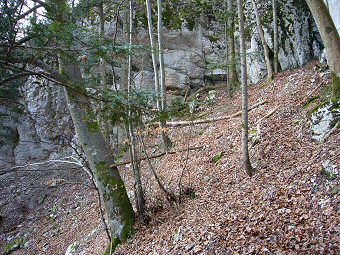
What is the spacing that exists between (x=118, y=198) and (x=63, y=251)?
3.79 metres

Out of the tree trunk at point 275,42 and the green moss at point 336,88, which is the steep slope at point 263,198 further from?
the tree trunk at point 275,42

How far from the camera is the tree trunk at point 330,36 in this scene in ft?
19.8

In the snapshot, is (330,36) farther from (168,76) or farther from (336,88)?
(168,76)

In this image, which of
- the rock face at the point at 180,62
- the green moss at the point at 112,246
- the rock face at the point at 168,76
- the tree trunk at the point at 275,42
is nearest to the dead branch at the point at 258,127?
the green moss at the point at 112,246

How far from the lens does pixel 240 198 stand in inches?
222

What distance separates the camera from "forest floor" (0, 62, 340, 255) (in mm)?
4270

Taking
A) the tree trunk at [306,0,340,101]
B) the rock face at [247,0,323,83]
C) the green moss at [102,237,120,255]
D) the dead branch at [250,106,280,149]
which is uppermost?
the rock face at [247,0,323,83]

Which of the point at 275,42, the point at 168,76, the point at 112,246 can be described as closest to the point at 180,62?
the point at 168,76

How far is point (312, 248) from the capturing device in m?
3.68

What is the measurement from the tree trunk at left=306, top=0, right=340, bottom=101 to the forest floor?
3.38 feet

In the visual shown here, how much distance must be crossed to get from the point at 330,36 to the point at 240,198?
3792 mm

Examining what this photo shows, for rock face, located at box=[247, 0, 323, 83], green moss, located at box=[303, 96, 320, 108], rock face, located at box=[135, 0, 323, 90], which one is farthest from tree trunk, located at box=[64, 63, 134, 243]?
rock face, located at box=[247, 0, 323, 83]

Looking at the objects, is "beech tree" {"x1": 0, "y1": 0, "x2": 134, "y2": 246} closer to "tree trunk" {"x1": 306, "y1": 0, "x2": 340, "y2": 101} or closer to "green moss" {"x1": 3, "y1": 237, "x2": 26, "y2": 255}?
"tree trunk" {"x1": 306, "y1": 0, "x2": 340, "y2": 101}

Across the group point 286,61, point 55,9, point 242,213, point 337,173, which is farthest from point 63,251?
point 286,61
